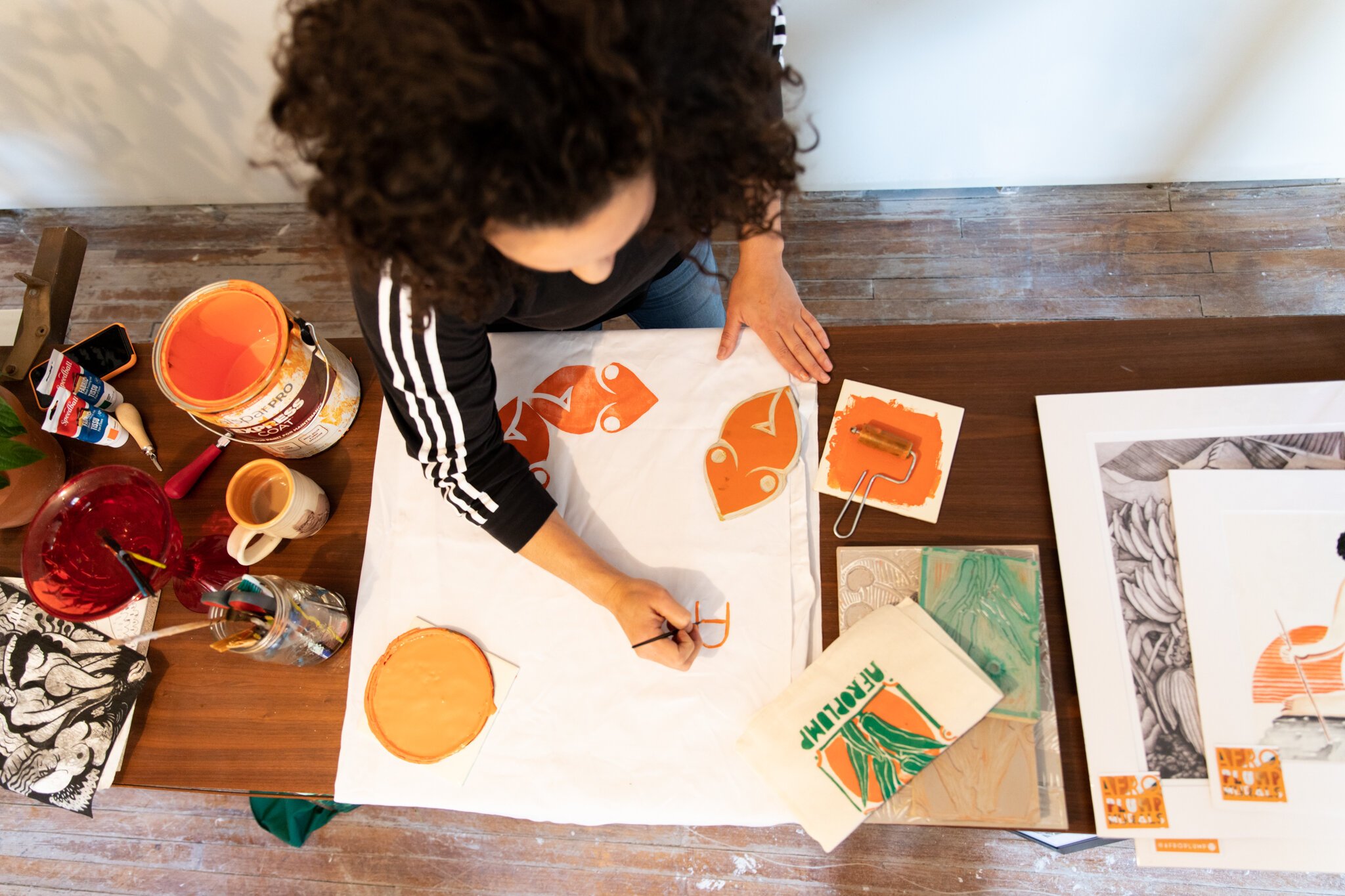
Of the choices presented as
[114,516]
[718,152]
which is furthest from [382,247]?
[114,516]

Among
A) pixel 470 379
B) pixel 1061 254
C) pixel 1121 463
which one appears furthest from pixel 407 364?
pixel 1061 254

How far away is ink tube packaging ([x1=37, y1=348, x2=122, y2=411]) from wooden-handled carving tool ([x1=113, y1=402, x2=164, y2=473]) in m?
0.02

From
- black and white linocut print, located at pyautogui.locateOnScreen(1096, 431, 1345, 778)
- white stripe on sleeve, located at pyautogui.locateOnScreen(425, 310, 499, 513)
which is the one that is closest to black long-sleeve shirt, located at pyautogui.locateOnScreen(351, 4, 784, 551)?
white stripe on sleeve, located at pyautogui.locateOnScreen(425, 310, 499, 513)

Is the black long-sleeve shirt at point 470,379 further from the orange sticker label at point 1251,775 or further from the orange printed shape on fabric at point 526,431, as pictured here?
the orange sticker label at point 1251,775

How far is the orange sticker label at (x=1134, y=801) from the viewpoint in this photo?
0.66m

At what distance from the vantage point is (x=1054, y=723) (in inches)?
27.4

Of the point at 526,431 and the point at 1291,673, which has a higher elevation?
the point at 526,431

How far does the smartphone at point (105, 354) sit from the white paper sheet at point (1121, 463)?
3.70 ft

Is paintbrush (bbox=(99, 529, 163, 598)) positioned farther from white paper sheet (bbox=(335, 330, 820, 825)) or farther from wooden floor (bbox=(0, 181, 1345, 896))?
wooden floor (bbox=(0, 181, 1345, 896))

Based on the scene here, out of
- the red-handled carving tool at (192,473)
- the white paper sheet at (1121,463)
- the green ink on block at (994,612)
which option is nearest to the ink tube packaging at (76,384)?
→ the red-handled carving tool at (192,473)

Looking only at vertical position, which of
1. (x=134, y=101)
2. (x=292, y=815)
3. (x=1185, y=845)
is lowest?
(x=292, y=815)

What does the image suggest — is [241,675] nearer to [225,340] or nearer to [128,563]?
[128,563]

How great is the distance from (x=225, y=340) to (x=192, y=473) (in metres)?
0.19

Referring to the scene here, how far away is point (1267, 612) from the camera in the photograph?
69 cm
